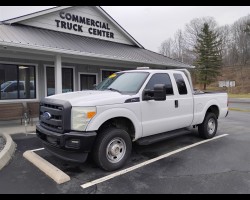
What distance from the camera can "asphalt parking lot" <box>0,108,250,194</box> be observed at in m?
3.81

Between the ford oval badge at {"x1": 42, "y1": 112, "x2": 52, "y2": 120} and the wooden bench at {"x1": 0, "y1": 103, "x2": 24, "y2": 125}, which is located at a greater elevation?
the ford oval badge at {"x1": 42, "y1": 112, "x2": 52, "y2": 120}

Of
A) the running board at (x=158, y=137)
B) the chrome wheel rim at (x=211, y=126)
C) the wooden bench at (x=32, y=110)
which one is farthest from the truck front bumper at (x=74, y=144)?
the wooden bench at (x=32, y=110)

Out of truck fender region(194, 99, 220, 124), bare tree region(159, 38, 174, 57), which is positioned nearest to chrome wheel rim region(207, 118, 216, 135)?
truck fender region(194, 99, 220, 124)

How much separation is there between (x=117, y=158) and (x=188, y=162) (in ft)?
5.25

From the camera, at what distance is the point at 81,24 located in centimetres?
1311

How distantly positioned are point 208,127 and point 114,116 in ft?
12.4

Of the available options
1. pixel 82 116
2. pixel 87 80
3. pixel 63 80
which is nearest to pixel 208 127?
pixel 82 116

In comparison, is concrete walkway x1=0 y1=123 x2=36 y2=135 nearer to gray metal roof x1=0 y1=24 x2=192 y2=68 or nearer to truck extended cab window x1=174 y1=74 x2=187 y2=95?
gray metal roof x1=0 y1=24 x2=192 y2=68

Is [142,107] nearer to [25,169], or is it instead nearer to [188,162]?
[188,162]

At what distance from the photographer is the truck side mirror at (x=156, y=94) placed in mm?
4703

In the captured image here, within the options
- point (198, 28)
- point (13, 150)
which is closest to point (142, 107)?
point (13, 150)

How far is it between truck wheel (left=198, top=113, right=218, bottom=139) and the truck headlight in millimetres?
3990

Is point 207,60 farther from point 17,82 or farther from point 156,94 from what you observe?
point 156,94

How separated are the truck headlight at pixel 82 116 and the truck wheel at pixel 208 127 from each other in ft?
13.1
